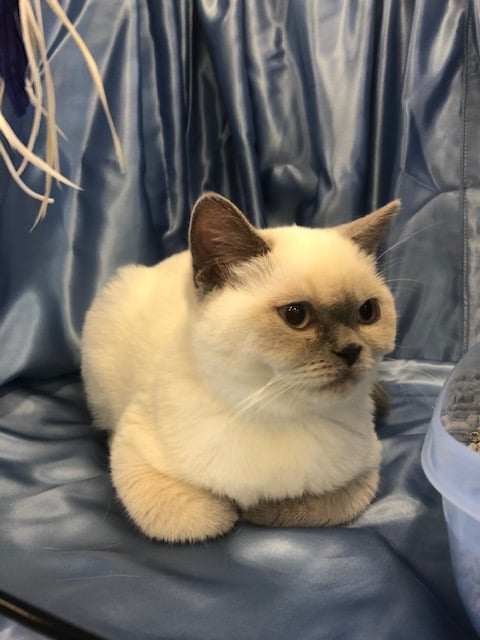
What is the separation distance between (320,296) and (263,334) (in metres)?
0.10

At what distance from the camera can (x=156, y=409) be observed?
0.99 m

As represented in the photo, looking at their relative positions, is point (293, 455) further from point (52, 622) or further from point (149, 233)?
point (149, 233)

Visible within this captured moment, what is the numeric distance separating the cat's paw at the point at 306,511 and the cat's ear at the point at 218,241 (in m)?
0.35

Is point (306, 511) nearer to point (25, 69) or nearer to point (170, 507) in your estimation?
point (170, 507)

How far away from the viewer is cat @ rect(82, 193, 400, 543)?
2.75 ft

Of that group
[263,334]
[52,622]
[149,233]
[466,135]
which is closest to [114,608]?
[52,622]

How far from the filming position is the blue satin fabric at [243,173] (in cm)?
121

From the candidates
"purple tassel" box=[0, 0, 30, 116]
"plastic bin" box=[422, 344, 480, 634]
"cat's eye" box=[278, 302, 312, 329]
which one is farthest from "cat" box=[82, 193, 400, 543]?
"purple tassel" box=[0, 0, 30, 116]

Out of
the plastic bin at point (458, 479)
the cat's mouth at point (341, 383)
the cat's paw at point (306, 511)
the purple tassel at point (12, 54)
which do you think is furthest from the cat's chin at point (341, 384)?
the purple tassel at point (12, 54)

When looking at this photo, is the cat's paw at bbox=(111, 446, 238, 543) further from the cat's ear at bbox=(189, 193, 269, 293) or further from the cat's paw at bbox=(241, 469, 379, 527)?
the cat's ear at bbox=(189, 193, 269, 293)

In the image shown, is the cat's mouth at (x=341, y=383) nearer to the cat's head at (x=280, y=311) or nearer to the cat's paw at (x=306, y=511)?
the cat's head at (x=280, y=311)

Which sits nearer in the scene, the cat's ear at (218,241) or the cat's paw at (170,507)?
the cat's ear at (218,241)

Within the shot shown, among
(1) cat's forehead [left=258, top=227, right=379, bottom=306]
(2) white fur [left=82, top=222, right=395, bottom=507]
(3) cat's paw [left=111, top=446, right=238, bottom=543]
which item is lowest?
(3) cat's paw [left=111, top=446, right=238, bottom=543]

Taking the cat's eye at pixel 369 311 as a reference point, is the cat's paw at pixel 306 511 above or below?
below
